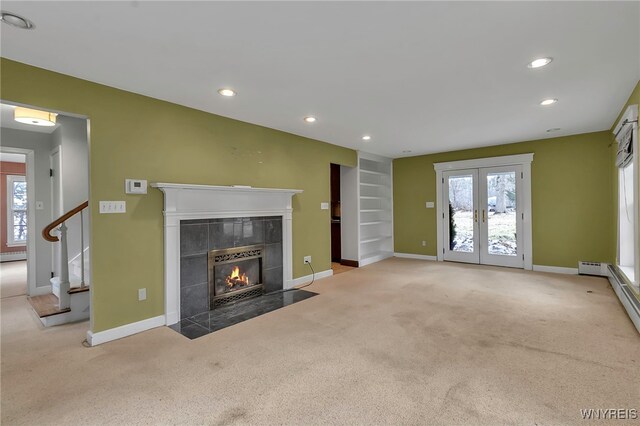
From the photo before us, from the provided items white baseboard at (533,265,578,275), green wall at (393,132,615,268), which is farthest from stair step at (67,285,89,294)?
white baseboard at (533,265,578,275)

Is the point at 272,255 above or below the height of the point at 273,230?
below

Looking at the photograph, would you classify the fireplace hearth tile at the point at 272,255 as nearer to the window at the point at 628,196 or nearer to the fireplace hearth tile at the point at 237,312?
the fireplace hearth tile at the point at 237,312

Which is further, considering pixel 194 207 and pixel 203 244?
pixel 203 244

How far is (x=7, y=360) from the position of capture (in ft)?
8.38

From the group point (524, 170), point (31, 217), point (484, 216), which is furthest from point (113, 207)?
point (524, 170)

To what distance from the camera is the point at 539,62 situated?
2.55 m

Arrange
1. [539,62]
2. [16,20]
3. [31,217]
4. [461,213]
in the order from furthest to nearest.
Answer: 1. [461,213]
2. [31,217]
3. [539,62]
4. [16,20]

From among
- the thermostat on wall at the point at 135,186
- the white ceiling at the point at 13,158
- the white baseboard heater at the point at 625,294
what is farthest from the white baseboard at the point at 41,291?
the white baseboard heater at the point at 625,294

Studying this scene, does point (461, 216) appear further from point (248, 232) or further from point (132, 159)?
point (132, 159)

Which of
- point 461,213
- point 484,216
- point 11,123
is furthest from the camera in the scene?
point 461,213

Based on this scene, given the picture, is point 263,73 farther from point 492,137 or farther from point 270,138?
point 492,137

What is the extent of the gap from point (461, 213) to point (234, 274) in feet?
16.1

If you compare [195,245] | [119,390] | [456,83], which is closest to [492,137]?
[456,83]

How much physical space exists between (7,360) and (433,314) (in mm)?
4030
